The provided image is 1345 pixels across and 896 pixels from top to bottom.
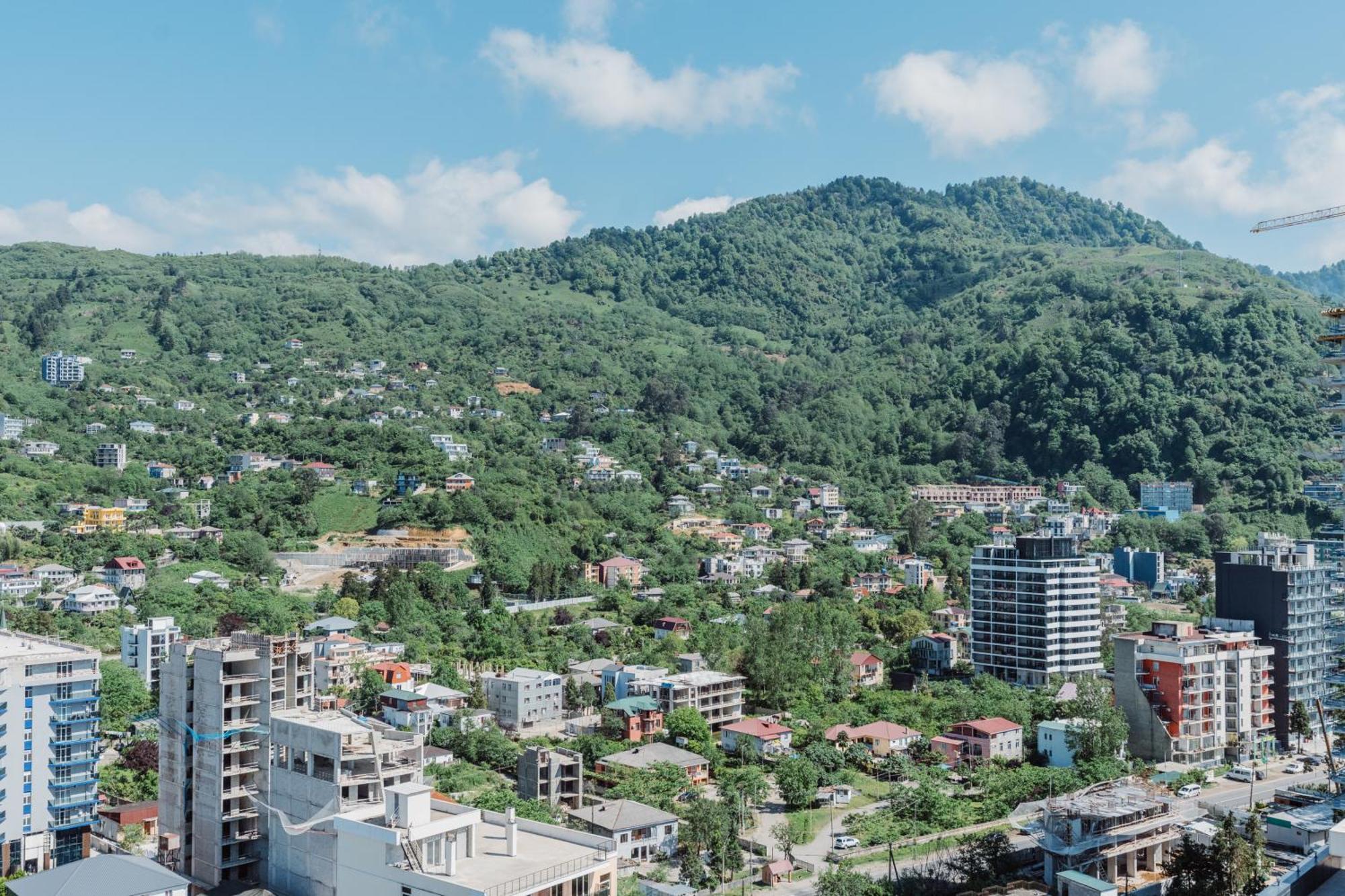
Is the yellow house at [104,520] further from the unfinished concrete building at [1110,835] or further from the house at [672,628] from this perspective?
the unfinished concrete building at [1110,835]

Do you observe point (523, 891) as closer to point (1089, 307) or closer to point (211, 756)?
point (211, 756)

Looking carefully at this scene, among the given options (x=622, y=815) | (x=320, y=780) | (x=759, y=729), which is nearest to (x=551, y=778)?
(x=622, y=815)

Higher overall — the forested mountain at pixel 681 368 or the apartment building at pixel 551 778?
the forested mountain at pixel 681 368

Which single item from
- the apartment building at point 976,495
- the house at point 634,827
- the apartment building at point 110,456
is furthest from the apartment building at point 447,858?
the apartment building at point 976,495

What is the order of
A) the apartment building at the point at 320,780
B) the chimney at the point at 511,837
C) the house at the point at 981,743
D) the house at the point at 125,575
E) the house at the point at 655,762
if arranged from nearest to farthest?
the chimney at the point at 511,837 < the apartment building at the point at 320,780 < the house at the point at 655,762 < the house at the point at 981,743 < the house at the point at 125,575

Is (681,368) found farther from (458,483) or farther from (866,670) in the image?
(866,670)

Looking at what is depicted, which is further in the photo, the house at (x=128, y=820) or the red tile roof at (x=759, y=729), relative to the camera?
the red tile roof at (x=759, y=729)

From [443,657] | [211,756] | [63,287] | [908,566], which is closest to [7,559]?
[443,657]
